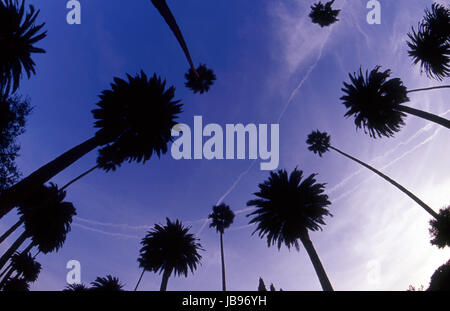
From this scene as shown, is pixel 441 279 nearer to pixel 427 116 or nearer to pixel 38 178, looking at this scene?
pixel 427 116

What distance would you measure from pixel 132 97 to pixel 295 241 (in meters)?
16.3

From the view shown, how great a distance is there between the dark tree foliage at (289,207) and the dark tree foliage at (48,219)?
20628mm

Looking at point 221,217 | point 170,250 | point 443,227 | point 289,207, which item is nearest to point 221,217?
point 221,217

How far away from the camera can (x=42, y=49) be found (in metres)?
10.6

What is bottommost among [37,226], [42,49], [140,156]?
[37,226]

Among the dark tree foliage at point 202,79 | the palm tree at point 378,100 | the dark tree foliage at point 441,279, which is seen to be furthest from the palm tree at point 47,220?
the dark tree foliage at point 441,279

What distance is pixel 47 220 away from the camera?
786 inches

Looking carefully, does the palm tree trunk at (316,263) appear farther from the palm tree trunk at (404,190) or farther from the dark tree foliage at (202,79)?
the dark tree foliage at (202,79)
